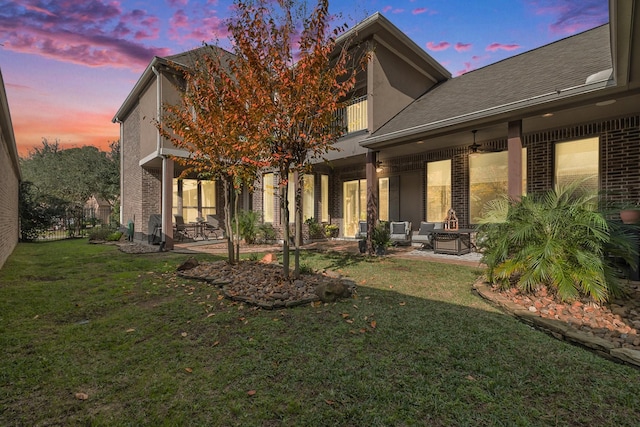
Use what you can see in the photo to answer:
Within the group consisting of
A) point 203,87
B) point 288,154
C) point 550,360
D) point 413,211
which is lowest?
point 550,360

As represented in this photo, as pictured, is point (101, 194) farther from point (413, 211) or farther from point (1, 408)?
point (1, 408)

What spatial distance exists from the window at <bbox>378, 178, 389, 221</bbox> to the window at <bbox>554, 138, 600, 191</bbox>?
5.16 meters

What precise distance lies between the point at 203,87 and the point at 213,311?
4074mm

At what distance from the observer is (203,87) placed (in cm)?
566

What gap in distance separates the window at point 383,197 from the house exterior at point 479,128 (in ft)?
0.13

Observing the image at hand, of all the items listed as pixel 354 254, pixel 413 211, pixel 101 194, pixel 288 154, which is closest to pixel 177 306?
pixel 288 154

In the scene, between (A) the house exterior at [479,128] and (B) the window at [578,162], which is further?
(B) the window at [578,162]

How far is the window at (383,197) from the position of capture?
11.6 meters

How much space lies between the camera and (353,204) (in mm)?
12891

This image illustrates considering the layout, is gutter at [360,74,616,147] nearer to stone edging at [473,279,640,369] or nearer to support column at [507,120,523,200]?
support column at [507,120,523,200]

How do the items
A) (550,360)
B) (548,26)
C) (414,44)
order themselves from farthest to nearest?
(548,26) < (414,44) < (550,360)

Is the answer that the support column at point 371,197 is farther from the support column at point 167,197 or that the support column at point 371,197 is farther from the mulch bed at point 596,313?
the support column at point 167,197

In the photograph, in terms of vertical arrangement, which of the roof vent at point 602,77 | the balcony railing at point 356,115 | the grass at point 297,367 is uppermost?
the balcony railing at point 356,115

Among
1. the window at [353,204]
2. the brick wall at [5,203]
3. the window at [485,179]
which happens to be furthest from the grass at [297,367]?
the window at [353,204]
